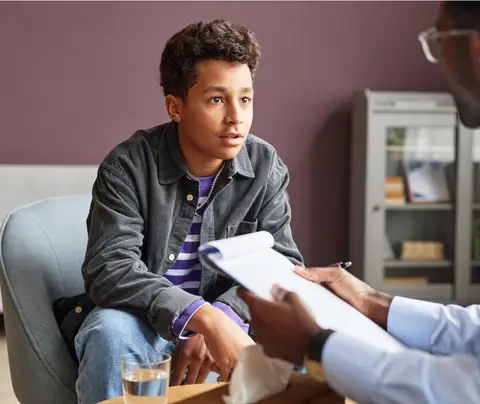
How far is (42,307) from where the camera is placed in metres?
1.80

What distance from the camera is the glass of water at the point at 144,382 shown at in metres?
1.17

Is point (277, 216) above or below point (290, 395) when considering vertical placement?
above

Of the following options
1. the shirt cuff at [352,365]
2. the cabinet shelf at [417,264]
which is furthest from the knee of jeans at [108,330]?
the cabinet shelf at [417,264]

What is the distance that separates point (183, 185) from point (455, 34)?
885mm

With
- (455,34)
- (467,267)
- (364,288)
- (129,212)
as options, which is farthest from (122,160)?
(467,267)

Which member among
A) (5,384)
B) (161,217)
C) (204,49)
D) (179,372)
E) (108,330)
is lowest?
(5,384)

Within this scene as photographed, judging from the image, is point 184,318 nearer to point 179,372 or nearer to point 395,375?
point 179,372

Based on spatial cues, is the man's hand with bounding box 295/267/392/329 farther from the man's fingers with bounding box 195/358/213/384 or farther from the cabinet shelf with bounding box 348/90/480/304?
the cabinet shelf with bounding box 348/90/480/304

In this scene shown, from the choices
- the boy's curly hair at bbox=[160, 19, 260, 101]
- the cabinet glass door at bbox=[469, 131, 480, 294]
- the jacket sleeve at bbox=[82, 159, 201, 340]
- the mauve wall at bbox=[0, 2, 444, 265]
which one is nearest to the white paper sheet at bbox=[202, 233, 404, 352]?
the jacket sleeve at bbox=[82, 159, 201, 340]

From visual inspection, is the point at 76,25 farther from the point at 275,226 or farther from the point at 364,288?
the point at 364,288

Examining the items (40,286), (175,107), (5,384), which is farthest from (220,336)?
(5,384)

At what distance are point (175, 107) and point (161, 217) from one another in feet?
0.97

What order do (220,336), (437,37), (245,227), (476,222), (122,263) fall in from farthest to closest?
(476,222) → (245,227) → (122,263) → (220,336) → (437,37)

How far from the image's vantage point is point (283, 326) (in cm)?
112
